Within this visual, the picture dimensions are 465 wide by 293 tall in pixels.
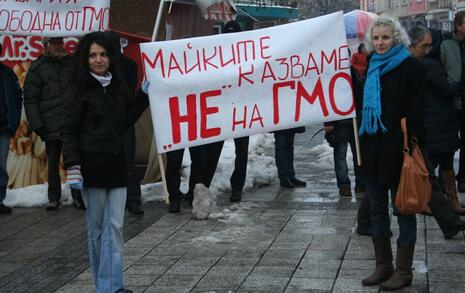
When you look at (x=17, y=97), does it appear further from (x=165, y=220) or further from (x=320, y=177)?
(x=320, y=177)

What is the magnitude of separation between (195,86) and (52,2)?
267 centimetres

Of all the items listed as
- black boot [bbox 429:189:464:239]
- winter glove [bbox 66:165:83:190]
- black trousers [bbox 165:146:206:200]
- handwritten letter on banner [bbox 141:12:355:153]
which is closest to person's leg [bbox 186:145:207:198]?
black trousers [bbox 165:146:206:200]

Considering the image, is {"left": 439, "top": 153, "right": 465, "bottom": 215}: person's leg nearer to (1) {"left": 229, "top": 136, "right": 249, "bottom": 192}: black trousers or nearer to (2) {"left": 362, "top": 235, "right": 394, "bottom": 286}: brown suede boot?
(1) {"left": 229, "top": 136, "right": 249, "bottom": 192}: black trousers

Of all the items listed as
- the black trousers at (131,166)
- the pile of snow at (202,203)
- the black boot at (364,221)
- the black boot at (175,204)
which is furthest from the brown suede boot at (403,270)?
the black trousers at (131,166)

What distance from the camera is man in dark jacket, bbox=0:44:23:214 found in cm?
927

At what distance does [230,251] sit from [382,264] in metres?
1.58

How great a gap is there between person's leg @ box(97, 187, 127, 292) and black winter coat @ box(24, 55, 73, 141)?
3801 millimetres

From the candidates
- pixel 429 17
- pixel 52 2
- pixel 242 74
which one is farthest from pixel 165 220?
pixel 429 17

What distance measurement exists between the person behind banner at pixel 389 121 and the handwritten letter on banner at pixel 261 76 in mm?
1565

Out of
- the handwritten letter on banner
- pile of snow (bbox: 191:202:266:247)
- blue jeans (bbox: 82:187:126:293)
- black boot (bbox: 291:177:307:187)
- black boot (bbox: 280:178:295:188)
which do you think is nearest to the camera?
blue jeans (bbox: 82:187:126:293)

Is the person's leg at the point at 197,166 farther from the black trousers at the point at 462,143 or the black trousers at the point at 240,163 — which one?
the black trousers at the point at 462,143

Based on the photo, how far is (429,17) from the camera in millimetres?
52688

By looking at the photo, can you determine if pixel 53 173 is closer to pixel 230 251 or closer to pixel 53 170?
pixel 53 170

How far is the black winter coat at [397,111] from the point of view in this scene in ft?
18.7
